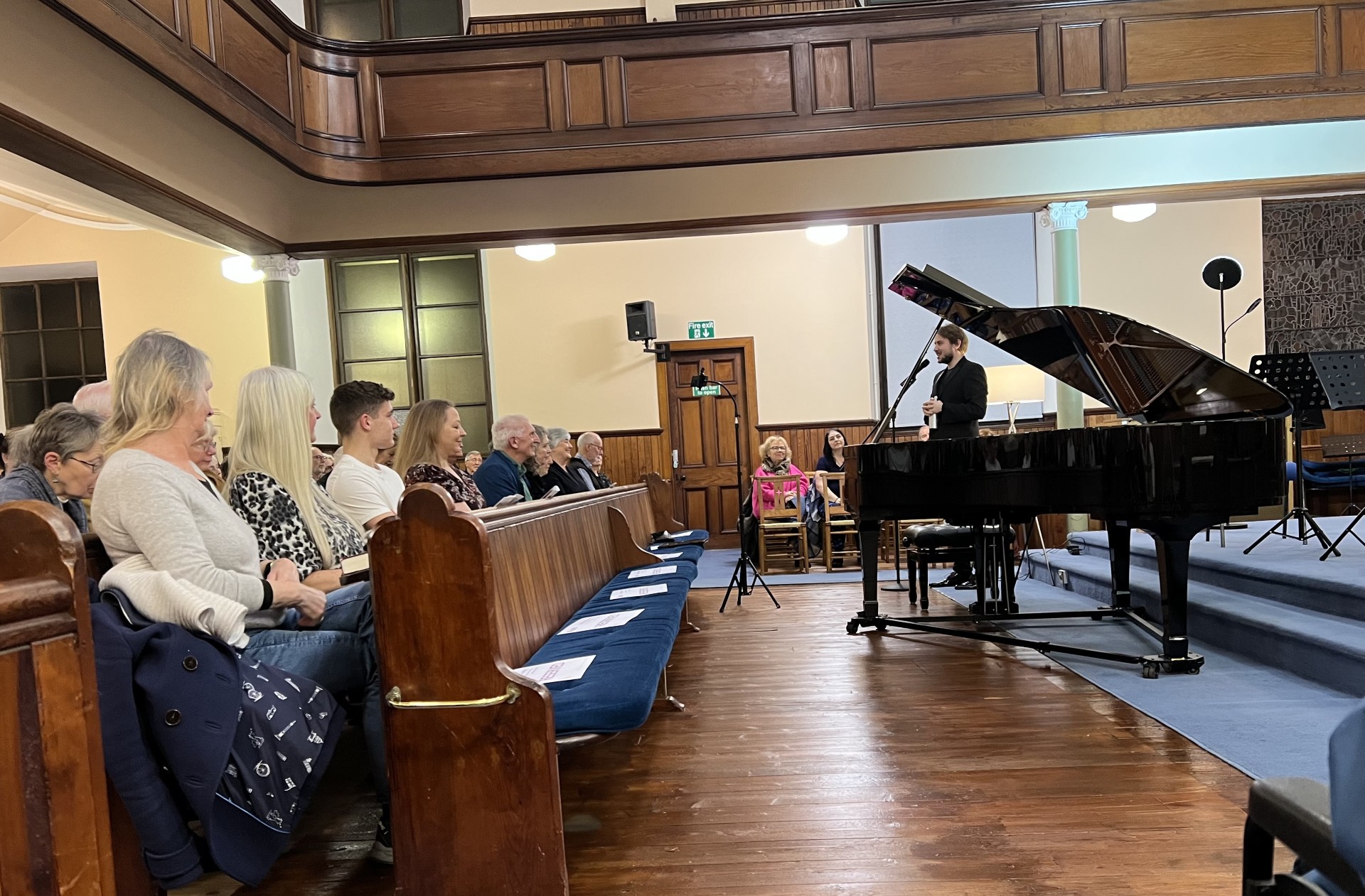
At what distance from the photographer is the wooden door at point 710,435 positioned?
9.59m

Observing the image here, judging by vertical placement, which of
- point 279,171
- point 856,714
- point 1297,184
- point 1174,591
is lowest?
point 856,714

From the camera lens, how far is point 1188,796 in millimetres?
2301

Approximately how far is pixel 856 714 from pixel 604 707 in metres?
1.51

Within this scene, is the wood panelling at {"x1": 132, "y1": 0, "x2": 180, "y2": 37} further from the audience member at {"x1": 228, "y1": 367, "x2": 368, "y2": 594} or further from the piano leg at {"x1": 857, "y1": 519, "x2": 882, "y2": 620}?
the piano leg at {"x1": 857, "y1": 519, "x2": 882, "y2": 620}

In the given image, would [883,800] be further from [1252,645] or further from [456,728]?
[1252,645]

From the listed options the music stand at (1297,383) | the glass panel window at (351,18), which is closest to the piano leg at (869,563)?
the music stand at (1297,383)

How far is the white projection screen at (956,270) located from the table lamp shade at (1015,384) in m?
1.25

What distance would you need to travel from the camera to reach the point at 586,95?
5.70 meters

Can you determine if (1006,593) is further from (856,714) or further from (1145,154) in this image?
(1145,154)

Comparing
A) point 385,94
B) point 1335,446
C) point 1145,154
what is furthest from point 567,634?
point 1335,446

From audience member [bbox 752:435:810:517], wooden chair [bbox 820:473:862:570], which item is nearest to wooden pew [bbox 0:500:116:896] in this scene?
wooden chair [bbox 820:473:862:570]

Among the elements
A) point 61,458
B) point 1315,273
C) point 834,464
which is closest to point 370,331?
point 834,464

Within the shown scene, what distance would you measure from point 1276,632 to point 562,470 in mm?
3491

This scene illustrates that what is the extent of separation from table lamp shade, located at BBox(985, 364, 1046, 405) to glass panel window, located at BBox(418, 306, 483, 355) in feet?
16.7
